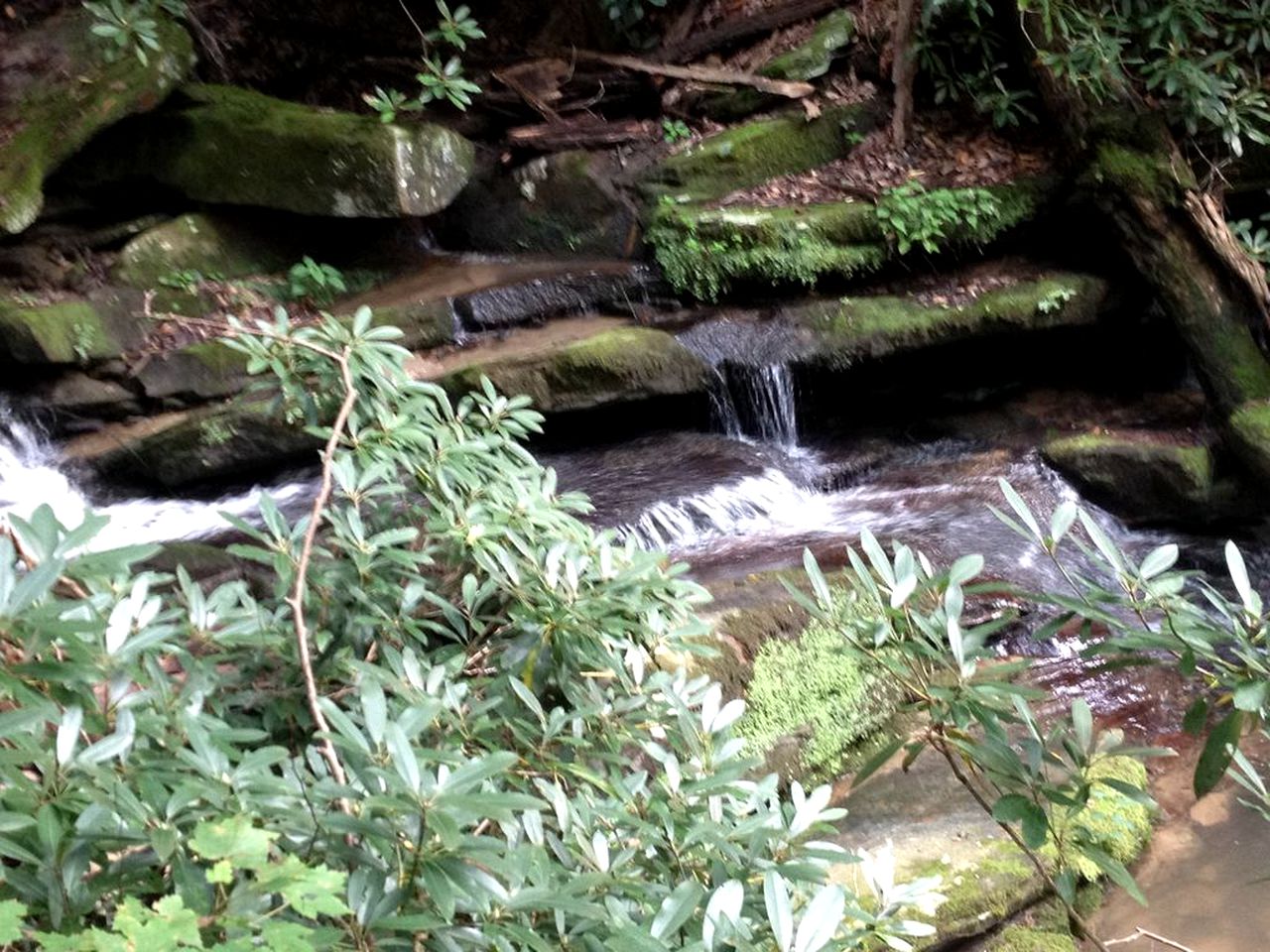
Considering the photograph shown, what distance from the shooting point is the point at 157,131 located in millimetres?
7500

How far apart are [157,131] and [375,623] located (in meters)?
6.94

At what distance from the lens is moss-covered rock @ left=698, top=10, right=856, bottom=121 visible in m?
8.52

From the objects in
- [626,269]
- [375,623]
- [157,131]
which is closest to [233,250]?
[157,131]

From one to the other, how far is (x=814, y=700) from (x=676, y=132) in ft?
Result: 21.1

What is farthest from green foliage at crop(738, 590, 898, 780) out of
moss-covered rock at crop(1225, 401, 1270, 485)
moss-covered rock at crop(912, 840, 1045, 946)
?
moss-covered rock at crop(1225, 401, 1270, 485)

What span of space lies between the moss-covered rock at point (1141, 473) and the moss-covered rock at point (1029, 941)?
3684 mm

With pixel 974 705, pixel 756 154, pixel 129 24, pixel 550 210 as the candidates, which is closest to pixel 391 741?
pixel 974 705

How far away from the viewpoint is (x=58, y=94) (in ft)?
22.6

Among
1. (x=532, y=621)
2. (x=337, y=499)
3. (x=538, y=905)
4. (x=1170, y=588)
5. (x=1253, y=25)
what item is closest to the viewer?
(x=538, y=905)

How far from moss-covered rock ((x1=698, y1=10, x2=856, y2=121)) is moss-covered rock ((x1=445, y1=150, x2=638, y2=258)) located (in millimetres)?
1205

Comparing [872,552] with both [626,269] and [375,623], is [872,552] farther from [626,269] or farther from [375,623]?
[626,269]

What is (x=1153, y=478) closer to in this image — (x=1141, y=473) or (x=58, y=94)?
(x=1141, y=473)

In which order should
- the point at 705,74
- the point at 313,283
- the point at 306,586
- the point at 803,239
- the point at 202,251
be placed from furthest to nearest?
the point at 705,74 < the point at 313,283 < the point at 202,251 < the point at 803,239 < the point at 306,586

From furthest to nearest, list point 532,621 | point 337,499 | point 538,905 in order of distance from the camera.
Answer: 1. point 337,499
2. point 532,621
3. point 538,905
